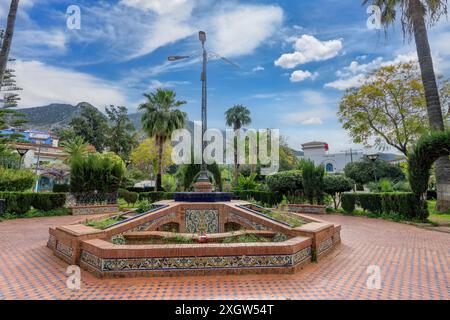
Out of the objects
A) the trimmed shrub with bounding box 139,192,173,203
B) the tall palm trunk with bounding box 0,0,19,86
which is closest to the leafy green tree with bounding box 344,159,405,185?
the trimmed shrub with bounding box 139,192,173,203

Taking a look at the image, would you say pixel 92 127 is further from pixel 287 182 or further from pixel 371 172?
pixel 371 172

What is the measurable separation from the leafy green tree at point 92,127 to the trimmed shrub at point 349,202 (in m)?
41.3

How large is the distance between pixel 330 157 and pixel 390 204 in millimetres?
36018

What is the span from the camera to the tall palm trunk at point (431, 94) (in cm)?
1097

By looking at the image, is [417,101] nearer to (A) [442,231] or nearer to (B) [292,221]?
(A) [442,231]

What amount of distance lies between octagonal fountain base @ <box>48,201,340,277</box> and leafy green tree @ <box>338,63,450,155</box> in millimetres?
15145

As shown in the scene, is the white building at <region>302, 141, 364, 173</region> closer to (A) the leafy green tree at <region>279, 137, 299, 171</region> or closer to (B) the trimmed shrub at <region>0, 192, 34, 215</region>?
(A) the leafy green tree at <region>279, 137, 299, 171</region>

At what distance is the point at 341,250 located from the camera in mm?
5824

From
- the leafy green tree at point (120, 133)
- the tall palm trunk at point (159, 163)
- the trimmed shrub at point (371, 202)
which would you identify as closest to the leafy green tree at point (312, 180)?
the trimmed shrub at point (371, 202)

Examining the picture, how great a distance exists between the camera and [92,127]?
4509 cm

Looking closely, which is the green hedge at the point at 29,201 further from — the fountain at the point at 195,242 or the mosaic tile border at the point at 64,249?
the mosaic tile border at the point at 64,249

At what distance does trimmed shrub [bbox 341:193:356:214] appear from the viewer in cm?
1311

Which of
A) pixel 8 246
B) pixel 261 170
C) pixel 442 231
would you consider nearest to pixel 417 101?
pixel 442 231
